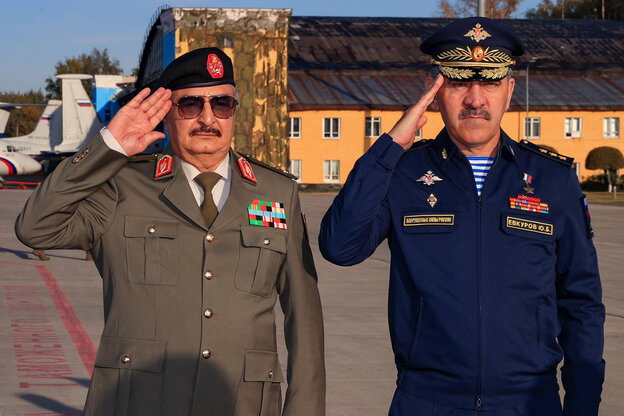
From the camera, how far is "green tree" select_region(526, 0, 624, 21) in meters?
94.3

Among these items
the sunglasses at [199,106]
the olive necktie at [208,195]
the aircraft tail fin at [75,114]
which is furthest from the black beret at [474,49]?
the aircraft tail fin at [75,114]

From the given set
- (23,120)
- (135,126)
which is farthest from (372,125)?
(23,120)

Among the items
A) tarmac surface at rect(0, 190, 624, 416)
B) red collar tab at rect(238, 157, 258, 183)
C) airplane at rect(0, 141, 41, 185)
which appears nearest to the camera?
red collar tab at rect(238, 157, 258, 183)

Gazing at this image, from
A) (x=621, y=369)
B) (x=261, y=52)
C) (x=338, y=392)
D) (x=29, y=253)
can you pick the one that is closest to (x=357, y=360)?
(x=338, y=392)

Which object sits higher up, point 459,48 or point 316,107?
point 316,107

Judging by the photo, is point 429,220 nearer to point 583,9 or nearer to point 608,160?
point 608,160

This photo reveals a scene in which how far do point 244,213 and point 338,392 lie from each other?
A: 444 centimetres

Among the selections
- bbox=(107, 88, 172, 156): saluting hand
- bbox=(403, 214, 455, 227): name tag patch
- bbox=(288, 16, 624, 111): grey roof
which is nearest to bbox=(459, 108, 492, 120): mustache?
bbox=(403, 214, 455, 227): name tag patch

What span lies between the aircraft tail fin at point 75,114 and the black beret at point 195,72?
69580 millimetres

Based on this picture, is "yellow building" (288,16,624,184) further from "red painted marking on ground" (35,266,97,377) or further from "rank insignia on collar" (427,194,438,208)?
"rank insignia on collar" (427,194,438,208)

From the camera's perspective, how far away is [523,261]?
3646 millimetres

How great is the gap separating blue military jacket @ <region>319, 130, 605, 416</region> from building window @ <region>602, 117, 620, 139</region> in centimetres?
5853

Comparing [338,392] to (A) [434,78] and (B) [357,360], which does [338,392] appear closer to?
(B) [357,360]

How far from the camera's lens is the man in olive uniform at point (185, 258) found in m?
3.63
